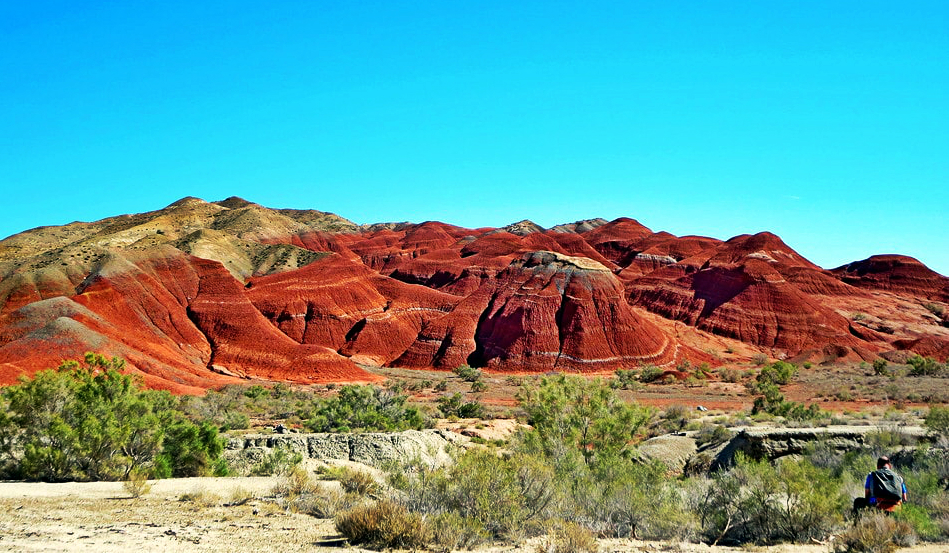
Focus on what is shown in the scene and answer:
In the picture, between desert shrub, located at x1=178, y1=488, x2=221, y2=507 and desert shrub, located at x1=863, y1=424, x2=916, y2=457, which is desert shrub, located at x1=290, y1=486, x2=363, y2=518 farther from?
desert shrub, located at x1=863, y1=424, x2=916, y2=457

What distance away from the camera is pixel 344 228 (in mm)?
161750

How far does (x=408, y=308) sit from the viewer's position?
75562 millimetres

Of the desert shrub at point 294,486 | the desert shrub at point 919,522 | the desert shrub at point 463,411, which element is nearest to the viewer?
the desert shrub at point 919,522

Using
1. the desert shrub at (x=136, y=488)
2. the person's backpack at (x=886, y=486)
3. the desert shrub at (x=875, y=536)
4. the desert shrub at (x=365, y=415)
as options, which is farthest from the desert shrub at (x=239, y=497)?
the person's backpack at (x=886, y=486)

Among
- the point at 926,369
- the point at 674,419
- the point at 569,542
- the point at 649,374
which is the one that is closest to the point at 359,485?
the point at 569,542

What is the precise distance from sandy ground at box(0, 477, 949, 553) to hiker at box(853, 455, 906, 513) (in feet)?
2.80

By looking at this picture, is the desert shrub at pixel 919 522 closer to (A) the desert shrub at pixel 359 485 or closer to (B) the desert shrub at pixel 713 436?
(A) the desert shrub at pixel 359 485

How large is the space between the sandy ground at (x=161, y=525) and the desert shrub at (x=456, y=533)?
30cm

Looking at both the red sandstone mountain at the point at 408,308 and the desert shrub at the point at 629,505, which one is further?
the red sandstone mountain at the point at 408,308

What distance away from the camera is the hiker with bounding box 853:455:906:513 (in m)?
9.80

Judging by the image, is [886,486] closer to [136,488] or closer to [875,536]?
[875,536]

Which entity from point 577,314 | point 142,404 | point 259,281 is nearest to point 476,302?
point 577,314

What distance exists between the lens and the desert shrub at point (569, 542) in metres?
8.69

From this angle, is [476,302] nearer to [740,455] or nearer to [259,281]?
[259,281]
